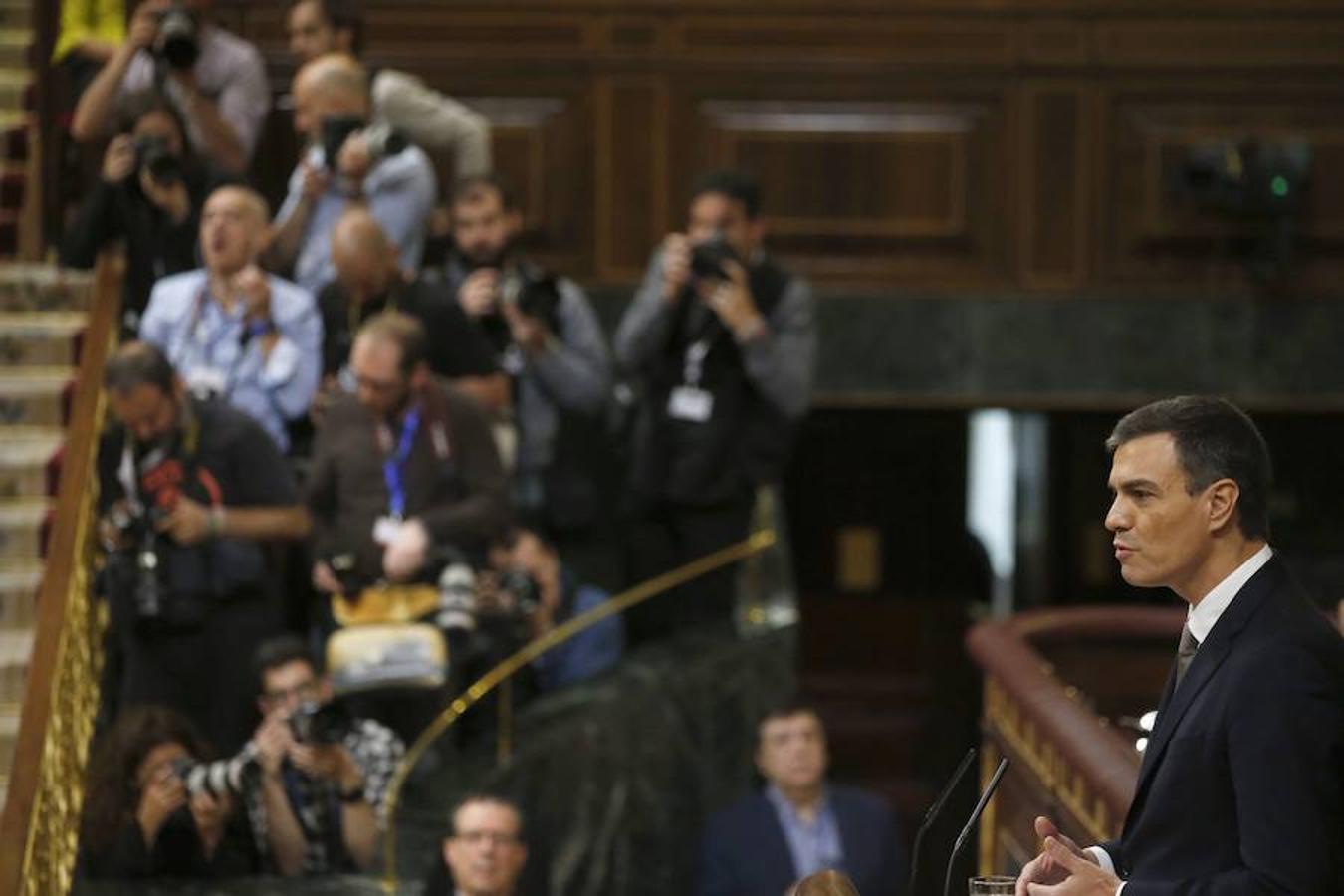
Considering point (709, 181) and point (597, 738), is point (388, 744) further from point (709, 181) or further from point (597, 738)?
point (709, 181)

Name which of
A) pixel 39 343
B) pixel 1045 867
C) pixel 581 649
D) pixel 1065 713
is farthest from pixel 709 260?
pixel 1045 867

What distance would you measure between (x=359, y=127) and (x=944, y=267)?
2934 mm

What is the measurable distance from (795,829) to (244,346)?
203 centimetres

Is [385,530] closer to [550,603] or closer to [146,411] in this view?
[146,411]

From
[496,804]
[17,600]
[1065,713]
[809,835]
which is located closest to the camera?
[1065,713]

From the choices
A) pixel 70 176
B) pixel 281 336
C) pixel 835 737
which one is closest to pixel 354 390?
pixel 281 336

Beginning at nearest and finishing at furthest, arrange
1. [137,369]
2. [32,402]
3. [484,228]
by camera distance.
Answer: [137,369]
[32,402]
[484,228]

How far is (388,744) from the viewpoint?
6.31 metres

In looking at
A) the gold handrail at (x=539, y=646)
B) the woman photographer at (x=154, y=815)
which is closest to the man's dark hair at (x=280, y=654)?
the woman photographer at (x=154, y=815)

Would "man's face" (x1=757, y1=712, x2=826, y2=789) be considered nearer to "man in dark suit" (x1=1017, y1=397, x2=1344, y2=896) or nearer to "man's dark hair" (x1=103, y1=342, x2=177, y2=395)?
"man's dark hair" (x1=103, y1=342, x2=177, y2=395)

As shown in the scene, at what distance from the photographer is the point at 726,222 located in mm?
7938

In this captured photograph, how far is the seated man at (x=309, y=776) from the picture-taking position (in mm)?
5973

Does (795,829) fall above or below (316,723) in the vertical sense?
below

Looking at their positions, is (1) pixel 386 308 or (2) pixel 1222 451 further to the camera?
(1) pixel 386 308
